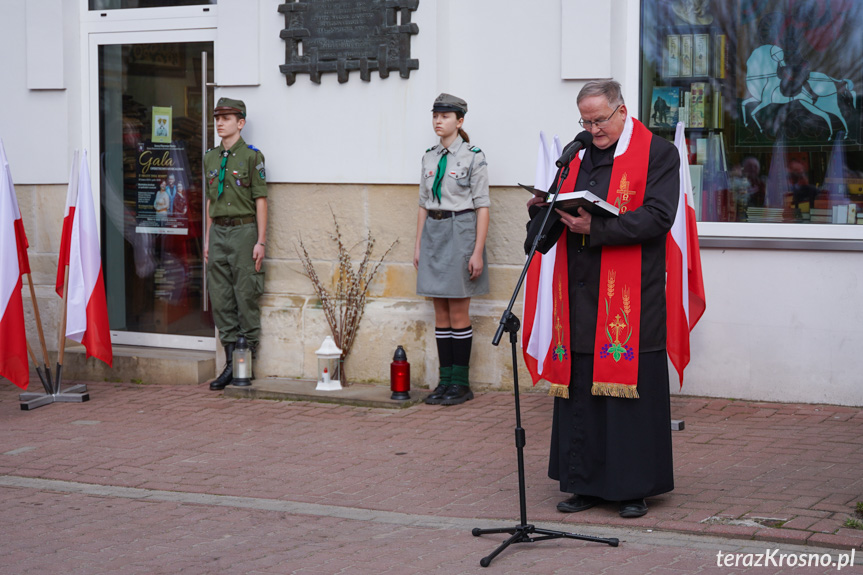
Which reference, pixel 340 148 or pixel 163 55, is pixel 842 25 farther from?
pixel 163 55

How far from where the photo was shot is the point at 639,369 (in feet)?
17.5

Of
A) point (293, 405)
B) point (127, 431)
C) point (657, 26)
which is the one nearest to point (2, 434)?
point (127, 431)

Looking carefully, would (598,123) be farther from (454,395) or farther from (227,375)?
(227,375)

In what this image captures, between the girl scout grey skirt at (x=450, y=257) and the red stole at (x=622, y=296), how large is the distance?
103 inches

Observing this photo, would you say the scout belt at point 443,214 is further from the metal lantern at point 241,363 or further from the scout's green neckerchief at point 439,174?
the metal lantern at point 241,363

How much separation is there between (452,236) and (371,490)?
8.27 ft

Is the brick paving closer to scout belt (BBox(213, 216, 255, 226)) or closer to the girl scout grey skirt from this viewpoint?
the girl scout grey skirt

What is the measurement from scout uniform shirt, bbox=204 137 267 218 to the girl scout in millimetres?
1420

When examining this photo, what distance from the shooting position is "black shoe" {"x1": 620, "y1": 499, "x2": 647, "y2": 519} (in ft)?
17.3

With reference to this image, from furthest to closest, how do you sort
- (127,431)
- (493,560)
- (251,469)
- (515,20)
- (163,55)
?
(163,55)
(515,20)
(127,431)
(251,469)
(493,560)

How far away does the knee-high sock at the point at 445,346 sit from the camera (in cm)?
813

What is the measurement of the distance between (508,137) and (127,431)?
3.42 meters

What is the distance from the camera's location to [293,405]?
325 inches

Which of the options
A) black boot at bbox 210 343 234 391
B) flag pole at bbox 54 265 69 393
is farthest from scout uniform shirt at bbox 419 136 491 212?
flag pole at bbox 54 265 69 393
